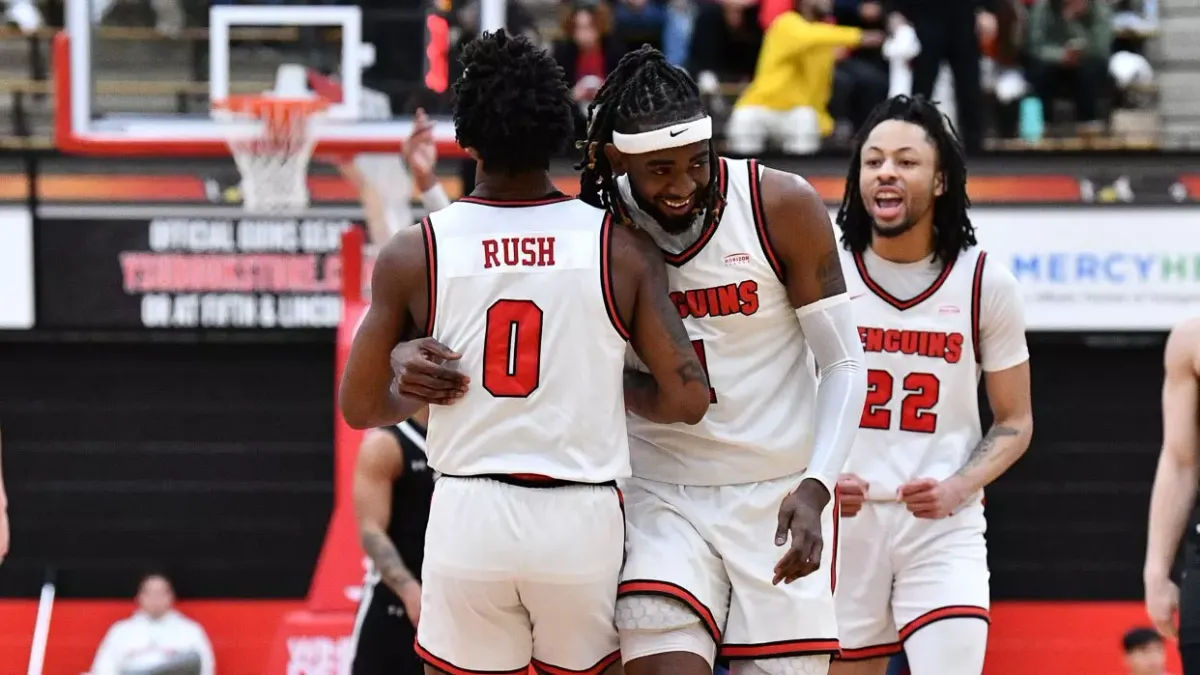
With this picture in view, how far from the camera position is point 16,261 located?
10367 millimetres

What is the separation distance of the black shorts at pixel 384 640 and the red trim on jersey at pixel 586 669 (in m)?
1.78

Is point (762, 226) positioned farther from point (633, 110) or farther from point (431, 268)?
point (431, 268)

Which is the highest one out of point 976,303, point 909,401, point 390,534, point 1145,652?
point 976,303

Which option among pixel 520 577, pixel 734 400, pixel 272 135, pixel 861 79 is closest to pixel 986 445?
pixel 734 400

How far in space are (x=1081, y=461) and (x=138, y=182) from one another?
5808 mm

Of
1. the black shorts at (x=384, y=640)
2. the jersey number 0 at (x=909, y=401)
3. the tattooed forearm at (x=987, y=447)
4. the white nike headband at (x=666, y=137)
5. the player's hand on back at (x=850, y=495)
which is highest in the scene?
the white nike headband at (x=666, y=137)

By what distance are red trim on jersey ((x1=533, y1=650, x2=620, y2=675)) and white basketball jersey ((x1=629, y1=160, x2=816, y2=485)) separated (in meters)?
0.41

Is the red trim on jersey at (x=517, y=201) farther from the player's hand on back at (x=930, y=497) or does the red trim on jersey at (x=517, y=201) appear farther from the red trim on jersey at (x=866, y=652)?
the red trim on jersey at (x=866, y=652)

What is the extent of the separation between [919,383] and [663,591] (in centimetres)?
149

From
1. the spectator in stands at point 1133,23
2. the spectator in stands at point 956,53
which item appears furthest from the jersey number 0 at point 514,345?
the spectator in stands at point 1133,23

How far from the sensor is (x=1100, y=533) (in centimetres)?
1071

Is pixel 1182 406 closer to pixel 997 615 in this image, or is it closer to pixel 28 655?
pixel 997 615

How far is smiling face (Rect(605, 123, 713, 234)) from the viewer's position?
11.8ft

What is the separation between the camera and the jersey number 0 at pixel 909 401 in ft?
15.9
